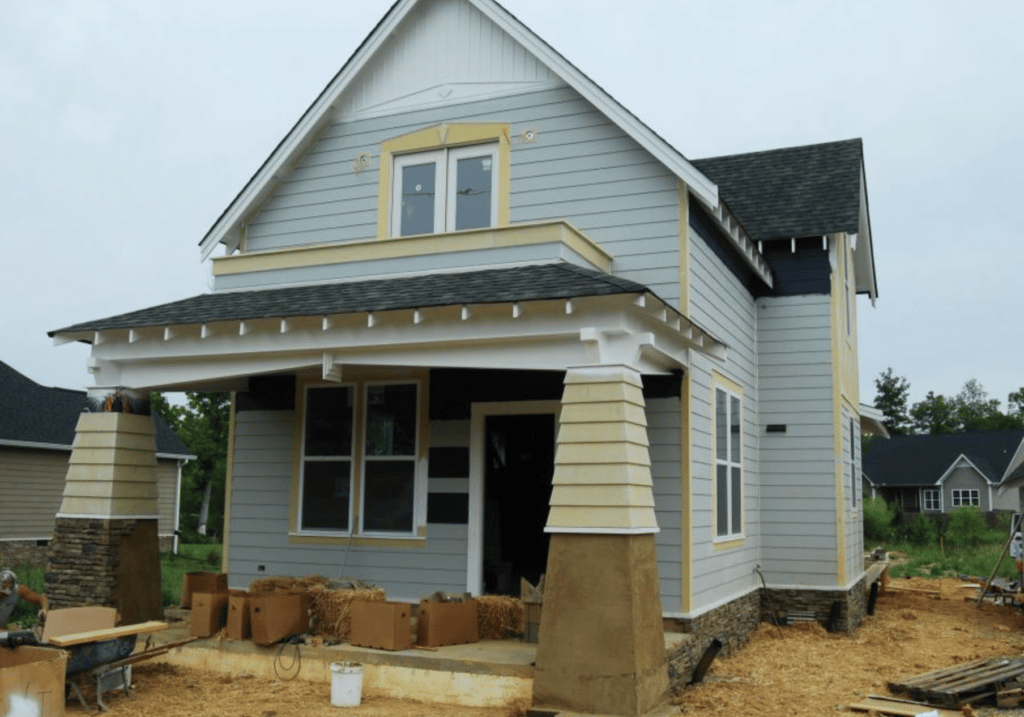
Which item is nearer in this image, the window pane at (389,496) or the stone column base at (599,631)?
the stone column base at (599,631)

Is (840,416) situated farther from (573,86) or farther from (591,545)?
(591,545)

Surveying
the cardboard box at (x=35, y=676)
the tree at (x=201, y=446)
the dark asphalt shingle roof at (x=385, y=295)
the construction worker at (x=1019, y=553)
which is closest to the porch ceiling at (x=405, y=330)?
the dark asphalt shingle roof at (x=385, y=295)

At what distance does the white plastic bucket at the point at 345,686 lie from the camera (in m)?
8.20

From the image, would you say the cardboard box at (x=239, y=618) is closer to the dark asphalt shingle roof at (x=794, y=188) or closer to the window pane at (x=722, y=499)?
the window pane at (x=722, y=499)

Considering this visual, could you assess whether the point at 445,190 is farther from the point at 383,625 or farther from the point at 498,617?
the point at 383,625

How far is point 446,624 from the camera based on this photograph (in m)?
9.18

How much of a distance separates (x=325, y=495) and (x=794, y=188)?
8.70 metres

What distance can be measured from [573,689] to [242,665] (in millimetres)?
3569

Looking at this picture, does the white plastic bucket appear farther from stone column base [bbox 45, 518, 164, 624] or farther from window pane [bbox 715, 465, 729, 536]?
window pane [bbox 715, 465, 729, 536]

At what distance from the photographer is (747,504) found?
13164 millimetres

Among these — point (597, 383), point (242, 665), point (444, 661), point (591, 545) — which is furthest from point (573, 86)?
point (242, 665)

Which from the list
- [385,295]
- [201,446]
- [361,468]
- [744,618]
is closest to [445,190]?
[385,295]

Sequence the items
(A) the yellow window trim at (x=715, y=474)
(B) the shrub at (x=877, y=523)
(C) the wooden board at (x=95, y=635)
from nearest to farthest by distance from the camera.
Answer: (C) the wooden board at (x=95, y=635), (A) the yellow window trim at (x=715, y=474), (B) the shrub at (x=877, y=523)

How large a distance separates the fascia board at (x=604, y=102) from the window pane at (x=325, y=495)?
17.2 ft
